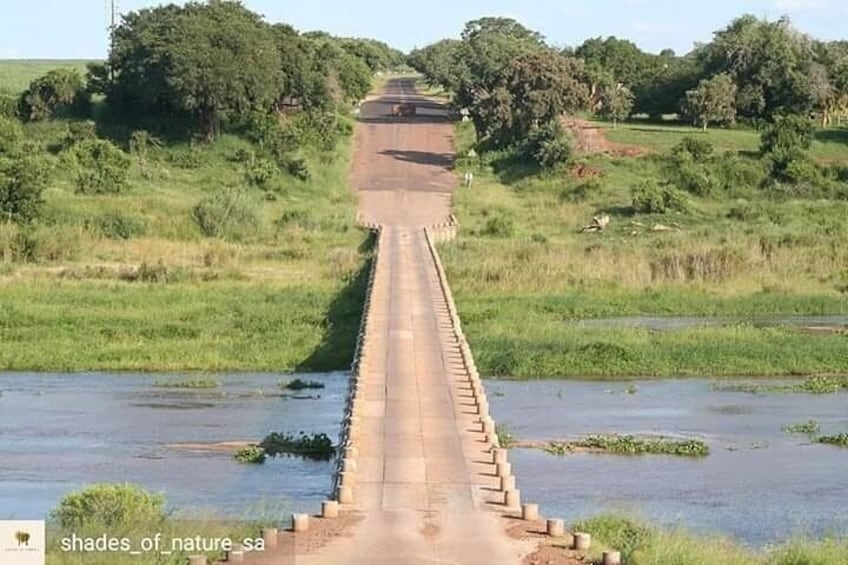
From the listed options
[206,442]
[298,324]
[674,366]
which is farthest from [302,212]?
[206,442]

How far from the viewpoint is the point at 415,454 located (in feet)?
71.2

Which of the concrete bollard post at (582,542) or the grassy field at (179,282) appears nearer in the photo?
the concrete bollard post at (582,542)

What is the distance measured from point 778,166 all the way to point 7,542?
5431 cm

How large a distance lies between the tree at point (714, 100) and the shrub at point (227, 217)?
30231 mm

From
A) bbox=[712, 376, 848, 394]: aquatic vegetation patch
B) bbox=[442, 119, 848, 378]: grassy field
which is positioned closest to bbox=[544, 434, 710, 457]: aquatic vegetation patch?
bbox=[712, 376, 848, 394]: aquatic vegetation patch

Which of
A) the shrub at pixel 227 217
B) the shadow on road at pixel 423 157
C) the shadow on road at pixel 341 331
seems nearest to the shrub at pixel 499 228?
the shrub at pixel 227 217

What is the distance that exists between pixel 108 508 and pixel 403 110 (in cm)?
8065

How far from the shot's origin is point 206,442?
28.2 m

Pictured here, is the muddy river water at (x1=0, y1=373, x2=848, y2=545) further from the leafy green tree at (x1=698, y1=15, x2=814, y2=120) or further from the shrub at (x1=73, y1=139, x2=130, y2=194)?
the leafy green tree at (x1=698, y1=15, x2=814, y2=120)

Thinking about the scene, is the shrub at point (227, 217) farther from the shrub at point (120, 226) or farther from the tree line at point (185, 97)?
the tree line at point (185, 97)

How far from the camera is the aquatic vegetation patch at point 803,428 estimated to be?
96.1 feet

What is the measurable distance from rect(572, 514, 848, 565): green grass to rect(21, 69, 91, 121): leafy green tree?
5807 centimetres

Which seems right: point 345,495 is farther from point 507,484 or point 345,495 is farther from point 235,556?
point 235,556

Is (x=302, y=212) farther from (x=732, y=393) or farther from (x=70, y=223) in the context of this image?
(x=732, y=393)
